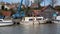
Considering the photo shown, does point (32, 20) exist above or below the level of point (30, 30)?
below

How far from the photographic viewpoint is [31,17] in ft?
40.1

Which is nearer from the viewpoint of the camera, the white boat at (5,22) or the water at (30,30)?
the water at (30,30)

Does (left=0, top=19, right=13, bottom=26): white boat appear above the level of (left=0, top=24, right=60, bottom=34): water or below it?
below

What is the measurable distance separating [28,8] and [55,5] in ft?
5.32

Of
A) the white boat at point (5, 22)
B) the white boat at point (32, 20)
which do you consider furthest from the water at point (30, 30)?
the white boat at point (32, 20)

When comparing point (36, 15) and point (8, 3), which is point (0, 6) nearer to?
point (8, 3)

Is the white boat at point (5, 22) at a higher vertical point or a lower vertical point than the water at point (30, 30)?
lower

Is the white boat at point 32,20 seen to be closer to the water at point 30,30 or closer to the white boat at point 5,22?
the white boat at point 5,22

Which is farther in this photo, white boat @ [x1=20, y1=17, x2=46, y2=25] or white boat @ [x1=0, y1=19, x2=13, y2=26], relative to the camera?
white boat @ [x1=20, y1=17, x2=46, y2=25]

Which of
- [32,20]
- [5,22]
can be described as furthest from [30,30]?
[32,20]

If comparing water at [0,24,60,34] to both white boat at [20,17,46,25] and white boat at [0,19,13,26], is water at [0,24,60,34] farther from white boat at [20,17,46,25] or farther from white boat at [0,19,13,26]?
white boat at [20,17,46,25]

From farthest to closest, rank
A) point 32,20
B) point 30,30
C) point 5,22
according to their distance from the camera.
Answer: point 32,20, point 5,22, point 30,30

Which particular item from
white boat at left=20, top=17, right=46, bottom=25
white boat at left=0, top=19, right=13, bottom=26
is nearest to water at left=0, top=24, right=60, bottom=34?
white boat at left=0, top=19, right=13, bottom=26

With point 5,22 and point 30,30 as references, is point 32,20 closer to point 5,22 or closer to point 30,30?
point 5,22
